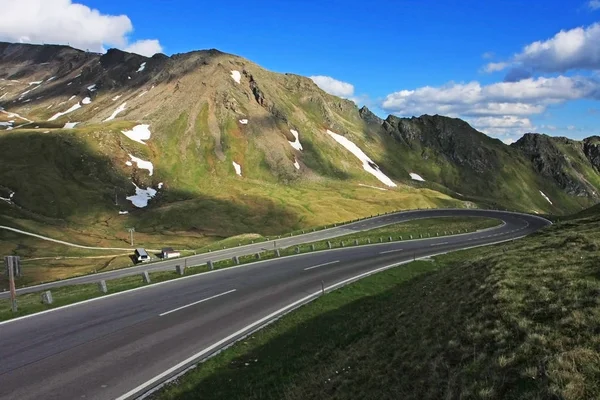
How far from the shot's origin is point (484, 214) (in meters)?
86.3

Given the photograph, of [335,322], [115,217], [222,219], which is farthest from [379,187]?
[335,322]

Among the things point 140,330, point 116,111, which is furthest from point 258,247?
point 116,111

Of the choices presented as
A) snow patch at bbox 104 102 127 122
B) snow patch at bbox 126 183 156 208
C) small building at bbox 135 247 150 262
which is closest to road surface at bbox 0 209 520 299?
small building at bbox 135 247 150 262

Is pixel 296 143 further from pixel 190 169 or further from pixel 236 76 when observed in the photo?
pixel 190 169

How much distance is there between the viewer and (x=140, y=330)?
1628cm

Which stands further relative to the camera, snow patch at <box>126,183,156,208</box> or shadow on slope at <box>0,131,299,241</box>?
snow patch at <box>126,183,156,208</box>

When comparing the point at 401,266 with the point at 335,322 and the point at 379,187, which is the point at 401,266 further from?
the point at 379,187

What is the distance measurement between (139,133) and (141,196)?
35455 mm

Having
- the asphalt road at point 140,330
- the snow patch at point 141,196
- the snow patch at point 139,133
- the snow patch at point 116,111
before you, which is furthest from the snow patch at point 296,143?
the asphalt road at point 140,330

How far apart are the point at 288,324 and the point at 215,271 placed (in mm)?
14199

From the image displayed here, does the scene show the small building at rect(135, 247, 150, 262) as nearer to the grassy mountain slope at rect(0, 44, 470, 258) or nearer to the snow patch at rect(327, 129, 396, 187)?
the grassy mountain slope at rect(0, 44, 470, 258)

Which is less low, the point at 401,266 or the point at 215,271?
the point at 215,271

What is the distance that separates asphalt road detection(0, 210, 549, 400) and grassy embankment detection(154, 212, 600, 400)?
4.98 feet

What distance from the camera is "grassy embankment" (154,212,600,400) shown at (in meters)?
7.37
